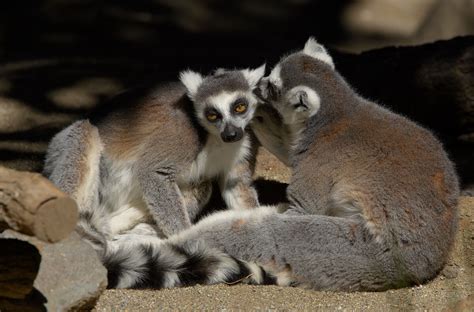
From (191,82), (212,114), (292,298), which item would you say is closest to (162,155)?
(212,114)

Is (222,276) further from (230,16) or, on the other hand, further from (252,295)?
(230,16)

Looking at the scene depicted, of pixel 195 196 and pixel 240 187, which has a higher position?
pixel 240 187

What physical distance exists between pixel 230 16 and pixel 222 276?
8.06 meters

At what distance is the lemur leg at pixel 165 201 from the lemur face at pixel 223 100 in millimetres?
490

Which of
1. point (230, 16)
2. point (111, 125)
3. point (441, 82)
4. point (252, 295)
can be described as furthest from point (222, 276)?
point (230, 16)

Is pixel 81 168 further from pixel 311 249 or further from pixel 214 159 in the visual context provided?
pixel 311 249

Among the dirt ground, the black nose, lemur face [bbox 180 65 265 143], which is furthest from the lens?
lemur face [bbox 180 65 265 143]

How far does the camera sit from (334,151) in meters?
Result: 5.65

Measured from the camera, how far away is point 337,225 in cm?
533

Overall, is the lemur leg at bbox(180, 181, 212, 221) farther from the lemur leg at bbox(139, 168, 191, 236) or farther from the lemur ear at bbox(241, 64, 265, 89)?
the lemur ear at bbox(241, 64, 265, 89)

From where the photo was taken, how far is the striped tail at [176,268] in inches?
202

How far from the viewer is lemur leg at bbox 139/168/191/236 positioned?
19.6 ft

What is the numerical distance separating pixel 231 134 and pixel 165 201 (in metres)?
0.72

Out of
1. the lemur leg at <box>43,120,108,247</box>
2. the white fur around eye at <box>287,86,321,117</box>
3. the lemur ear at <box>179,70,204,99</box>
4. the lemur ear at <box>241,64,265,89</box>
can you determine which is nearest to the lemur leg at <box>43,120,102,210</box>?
the lemur leg at <box>43,120,108,247</box>
